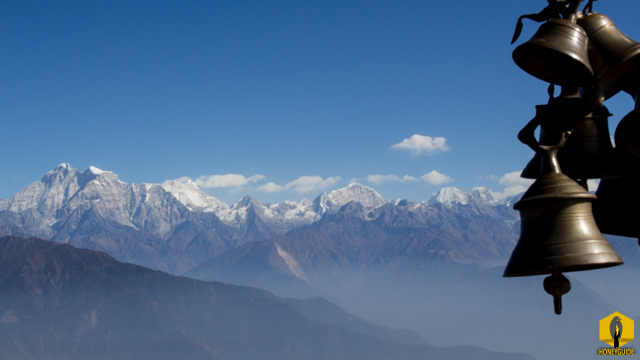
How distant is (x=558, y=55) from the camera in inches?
214

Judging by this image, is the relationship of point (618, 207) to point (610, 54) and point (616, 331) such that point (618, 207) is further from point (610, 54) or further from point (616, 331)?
point (616, 331)

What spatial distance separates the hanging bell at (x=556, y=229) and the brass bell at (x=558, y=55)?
0.80m

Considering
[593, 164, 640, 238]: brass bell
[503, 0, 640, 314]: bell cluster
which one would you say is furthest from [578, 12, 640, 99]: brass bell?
[593, 164, 640, 238]: brass bell

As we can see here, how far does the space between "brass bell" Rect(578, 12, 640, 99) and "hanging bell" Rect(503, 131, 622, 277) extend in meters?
0.87

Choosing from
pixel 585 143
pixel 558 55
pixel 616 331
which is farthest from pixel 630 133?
pixel 616 331

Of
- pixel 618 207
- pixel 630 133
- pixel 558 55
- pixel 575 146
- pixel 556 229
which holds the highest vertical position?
pixel 558 55

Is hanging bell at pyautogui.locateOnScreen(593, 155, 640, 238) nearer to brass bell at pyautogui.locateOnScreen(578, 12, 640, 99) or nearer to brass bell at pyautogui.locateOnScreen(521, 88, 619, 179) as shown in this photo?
brass bell at pyautogui.locateOnScreen(521, 88, 619, 179)

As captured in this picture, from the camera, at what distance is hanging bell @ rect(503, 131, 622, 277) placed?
4984 millimetres

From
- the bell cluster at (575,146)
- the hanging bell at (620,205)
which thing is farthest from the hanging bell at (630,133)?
the hanging bell at (620,205)

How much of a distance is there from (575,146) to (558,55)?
1105 millimetres

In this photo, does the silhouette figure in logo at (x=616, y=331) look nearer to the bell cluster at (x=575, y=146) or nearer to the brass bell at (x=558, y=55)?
the bell cluster at (x=575, y=146)

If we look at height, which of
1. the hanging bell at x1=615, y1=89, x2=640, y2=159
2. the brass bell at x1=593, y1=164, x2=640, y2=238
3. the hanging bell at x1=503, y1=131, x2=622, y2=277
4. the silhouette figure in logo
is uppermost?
the hanging bell at x1=615, y1=89, x2=640, y2=159

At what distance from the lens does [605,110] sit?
5934mm

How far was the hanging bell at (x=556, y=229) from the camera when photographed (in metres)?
4.98
